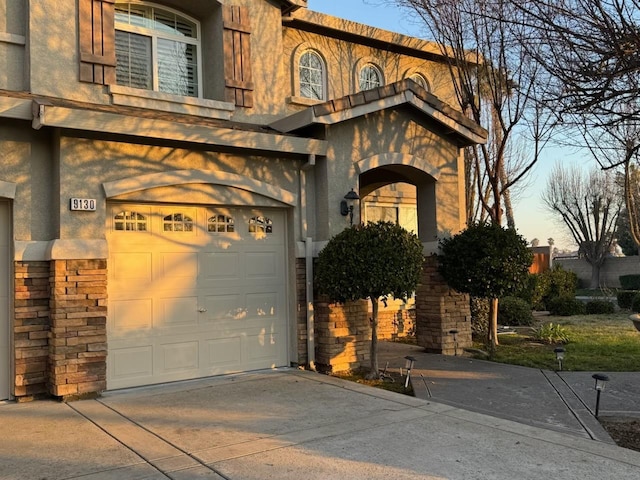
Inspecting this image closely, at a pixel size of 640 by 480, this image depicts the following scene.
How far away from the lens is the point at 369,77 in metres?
13.2

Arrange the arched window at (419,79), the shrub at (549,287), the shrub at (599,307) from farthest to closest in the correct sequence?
the shrub at (549,287), the shrub at (599,307), the arched window at (419,79)

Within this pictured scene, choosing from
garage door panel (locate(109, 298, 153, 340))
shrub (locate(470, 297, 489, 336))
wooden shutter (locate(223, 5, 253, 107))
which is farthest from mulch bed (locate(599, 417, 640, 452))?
wooden shutter (locate(223, 5, 253, 107))

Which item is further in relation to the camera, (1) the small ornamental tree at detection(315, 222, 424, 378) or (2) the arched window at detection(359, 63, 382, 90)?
(2) the arched window at detection(359, 63, 382, 90)

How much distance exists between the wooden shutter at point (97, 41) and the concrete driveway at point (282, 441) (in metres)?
4.45

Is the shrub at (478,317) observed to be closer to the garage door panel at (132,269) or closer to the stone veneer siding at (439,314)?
the stone veneer siding at (439,314)

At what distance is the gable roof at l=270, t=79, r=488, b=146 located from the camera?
9.10 meters

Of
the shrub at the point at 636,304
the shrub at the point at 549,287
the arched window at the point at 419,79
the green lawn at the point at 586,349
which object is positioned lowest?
the green lawn at the point at 586,349

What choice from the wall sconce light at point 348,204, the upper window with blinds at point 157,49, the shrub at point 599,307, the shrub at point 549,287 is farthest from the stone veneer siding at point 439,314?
the shrub at point 599,307

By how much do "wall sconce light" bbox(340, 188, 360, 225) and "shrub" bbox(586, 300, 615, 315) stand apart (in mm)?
12203

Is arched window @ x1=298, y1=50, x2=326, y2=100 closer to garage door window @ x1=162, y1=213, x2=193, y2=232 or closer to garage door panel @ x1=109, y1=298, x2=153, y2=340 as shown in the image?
garage door window @ x1=162, y1=213, x2=193, y2=232

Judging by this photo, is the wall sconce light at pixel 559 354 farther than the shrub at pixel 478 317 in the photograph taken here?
No

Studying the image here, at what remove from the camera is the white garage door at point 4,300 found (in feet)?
23.9

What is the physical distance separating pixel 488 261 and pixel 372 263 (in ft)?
8.34

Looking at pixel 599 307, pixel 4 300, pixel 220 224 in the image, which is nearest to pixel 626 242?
pixel 599 307
